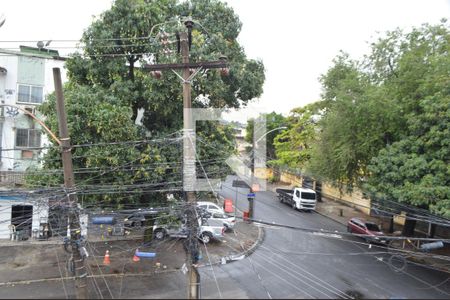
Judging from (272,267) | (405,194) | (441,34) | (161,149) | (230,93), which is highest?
(441,34)

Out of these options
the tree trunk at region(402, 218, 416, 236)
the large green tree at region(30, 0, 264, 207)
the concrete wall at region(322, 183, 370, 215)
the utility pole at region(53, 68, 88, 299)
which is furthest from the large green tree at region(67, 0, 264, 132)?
the concrete wall at region(322, 183, 370, 215)

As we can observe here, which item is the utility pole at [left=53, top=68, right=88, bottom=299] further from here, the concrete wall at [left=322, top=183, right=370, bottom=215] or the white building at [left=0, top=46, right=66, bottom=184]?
the concrete wall at [left=322, top=183, right=370, bottom=215]

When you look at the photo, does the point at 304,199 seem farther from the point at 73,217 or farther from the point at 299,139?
the point at 73,217

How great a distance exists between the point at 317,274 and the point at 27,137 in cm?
1665

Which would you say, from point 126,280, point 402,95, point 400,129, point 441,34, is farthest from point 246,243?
point 441,34

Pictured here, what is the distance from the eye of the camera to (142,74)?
13.9 m

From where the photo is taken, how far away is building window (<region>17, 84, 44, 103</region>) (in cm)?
1939

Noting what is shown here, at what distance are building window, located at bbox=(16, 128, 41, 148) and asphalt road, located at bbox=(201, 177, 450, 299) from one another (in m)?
12.1

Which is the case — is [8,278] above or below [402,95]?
below

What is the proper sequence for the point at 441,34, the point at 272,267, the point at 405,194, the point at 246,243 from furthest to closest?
the point at 246,243, the point at 441,34, the point at 272,267, the point at 405,194

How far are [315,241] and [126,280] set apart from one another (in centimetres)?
1172

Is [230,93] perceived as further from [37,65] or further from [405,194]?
[37,65]

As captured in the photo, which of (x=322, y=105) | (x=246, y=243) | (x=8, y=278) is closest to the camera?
(x=8, y=278)

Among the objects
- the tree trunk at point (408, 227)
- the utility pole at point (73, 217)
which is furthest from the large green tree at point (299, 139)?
the utility pole at point (73, 217)
